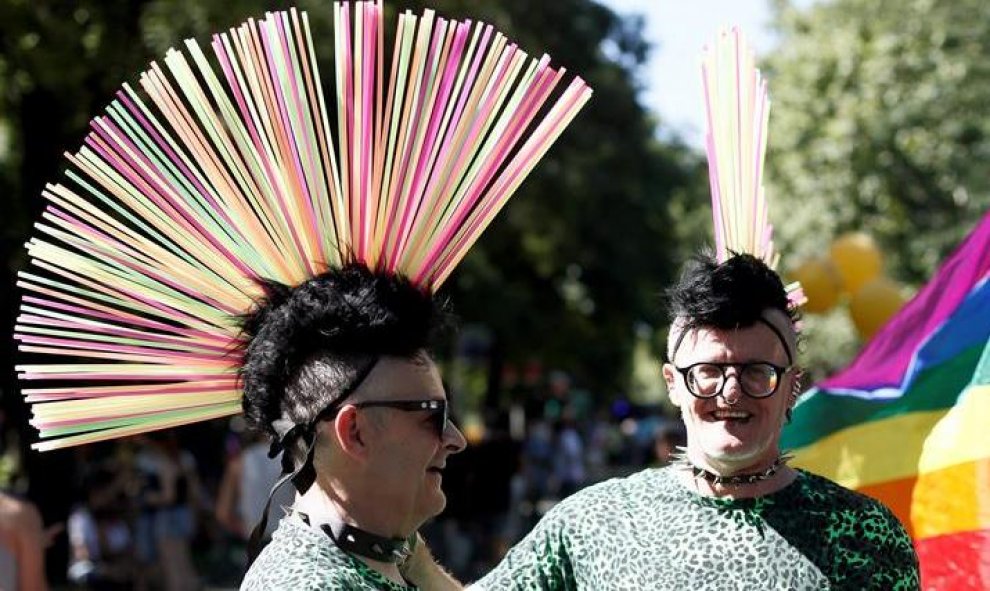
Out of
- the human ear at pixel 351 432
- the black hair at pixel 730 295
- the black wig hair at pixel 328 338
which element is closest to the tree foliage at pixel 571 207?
the black hair at pixel 730 295

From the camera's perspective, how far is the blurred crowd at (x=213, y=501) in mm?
9742

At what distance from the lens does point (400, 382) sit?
255 cm

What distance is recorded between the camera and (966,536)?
4.05 metres

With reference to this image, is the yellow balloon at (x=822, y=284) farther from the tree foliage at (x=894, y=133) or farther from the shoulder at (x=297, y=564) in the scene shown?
the tree foliage at (x=894, y=133)

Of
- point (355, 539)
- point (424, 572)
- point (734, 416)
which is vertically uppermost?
point (734, 416)

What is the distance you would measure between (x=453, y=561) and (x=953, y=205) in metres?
10.9

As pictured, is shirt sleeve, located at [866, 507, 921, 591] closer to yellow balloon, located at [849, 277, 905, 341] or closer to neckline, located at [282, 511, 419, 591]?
neckline, located at [282, 511, 419, 591]

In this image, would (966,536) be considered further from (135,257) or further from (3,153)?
(3,153)

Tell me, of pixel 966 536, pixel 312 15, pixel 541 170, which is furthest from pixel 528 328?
pixel 966 536

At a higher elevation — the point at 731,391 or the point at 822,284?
the point at 822,284

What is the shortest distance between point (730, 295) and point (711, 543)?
0.52m

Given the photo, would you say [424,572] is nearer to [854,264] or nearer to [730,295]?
[730,295]

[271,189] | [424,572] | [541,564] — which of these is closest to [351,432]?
[271,189]

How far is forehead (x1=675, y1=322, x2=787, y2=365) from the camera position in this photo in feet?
10.9
